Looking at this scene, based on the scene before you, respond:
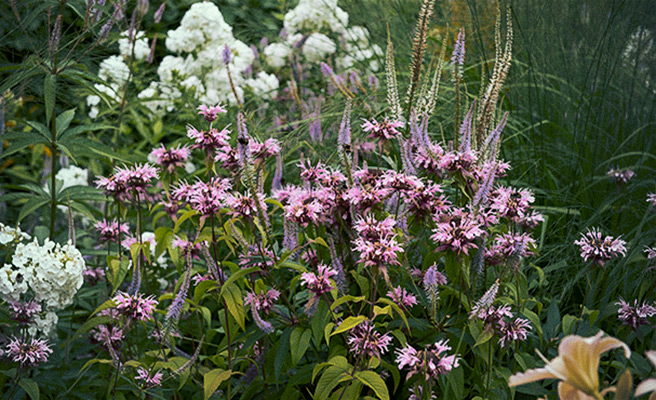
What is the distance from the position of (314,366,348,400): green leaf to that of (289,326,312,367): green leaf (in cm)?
9

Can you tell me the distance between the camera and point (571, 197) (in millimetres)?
2541

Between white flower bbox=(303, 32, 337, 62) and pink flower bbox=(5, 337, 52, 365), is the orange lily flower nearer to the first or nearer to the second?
pink flower bbox=(5, 337, 52, 365)

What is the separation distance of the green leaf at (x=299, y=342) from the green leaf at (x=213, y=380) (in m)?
0.19

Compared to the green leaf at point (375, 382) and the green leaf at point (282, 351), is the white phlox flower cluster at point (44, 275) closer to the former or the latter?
the green leaf at point (282, 351)

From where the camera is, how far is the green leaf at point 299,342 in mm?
1527

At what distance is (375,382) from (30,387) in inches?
37.4

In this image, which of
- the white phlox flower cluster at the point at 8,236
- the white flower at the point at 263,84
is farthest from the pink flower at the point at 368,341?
the white flower at the point at 263,84

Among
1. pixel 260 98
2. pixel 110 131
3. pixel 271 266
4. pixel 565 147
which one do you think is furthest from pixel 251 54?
pixel 271 266

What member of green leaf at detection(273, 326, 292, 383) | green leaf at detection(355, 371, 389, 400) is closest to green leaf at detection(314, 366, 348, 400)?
green leaf at detection(355, 371, 389, 400)

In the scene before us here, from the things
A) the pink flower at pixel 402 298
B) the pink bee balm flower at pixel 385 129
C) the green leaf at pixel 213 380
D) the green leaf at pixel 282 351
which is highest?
the pink bee balm flower at pixel 385 129

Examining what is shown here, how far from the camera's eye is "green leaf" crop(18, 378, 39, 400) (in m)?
1.64

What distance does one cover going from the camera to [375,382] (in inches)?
56.2

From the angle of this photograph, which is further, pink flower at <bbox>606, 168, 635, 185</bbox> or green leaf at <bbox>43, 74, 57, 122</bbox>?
pink flower at <bbox>606, 168, 635, 185</bbox>

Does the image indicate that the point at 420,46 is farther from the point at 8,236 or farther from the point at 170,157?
the point at 8,236
